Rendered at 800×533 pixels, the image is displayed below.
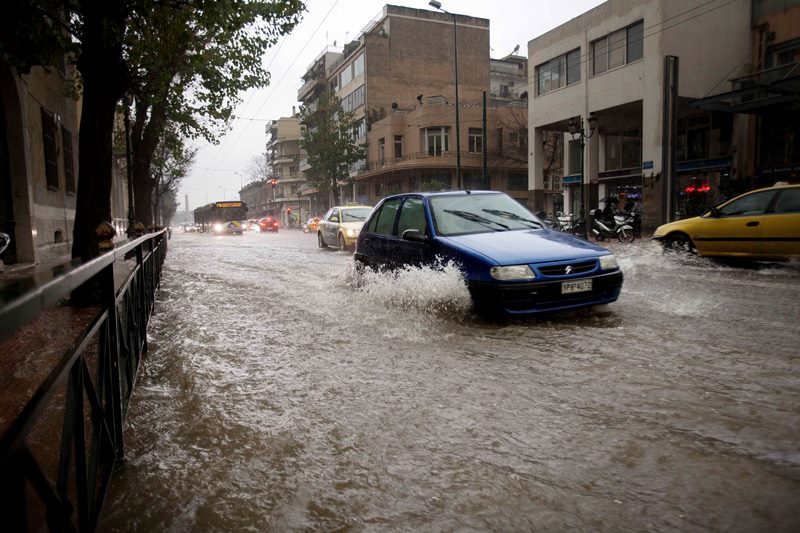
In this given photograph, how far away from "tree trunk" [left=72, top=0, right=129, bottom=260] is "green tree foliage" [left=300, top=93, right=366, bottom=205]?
4003cm

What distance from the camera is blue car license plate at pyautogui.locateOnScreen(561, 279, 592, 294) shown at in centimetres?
560

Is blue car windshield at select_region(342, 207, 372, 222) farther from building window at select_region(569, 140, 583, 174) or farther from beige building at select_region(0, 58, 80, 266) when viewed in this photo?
building window at select_region(569, 140, 583, 174)

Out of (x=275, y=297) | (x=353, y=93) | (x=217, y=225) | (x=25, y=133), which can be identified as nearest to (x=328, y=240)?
(x=25, y=133)

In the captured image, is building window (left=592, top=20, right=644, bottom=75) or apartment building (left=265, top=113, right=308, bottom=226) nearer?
building window (left=592, top=20, right=644, bottom=75)

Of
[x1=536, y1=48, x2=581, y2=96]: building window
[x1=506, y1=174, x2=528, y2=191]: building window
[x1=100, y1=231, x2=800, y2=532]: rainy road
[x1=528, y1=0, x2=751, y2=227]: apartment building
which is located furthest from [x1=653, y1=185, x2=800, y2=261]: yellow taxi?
[x1=506, y1=174, x2=528, y2=191]: building window

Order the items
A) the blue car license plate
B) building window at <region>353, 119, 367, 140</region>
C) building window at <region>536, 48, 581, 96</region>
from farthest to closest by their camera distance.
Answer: building window at <region>353, 119, 367, 140</region>, building window at <region>536, 48, 581, 96</region>, the blue car license plate

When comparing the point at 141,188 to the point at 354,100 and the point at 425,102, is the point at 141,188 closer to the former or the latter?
the point at 425,102

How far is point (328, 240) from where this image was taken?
19.2 meters

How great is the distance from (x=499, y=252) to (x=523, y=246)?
356mm

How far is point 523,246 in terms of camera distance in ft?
19.5

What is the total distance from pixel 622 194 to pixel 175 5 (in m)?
22.6

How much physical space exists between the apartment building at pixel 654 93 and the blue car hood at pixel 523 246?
16853mm

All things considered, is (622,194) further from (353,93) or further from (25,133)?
(353,93)

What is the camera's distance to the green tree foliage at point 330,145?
156 ft
